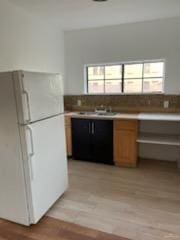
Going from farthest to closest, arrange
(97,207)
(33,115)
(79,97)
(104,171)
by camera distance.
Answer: (79,97), (104,171), (97,207), (33,115)

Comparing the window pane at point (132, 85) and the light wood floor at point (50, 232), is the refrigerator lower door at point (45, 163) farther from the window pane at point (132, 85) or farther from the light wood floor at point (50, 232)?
the window pane at point (132, 85)

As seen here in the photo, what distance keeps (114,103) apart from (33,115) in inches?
90.4

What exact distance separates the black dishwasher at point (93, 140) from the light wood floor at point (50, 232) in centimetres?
163

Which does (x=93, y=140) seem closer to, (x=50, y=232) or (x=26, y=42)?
(x=50, y=232)

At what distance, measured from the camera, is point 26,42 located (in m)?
3.08

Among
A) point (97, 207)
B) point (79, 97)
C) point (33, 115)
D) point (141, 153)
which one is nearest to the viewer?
point (33, 115)

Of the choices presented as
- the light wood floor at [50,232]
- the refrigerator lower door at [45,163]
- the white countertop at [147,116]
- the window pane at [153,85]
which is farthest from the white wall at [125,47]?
the light wood floor at [50,232]

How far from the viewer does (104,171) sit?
3.39m

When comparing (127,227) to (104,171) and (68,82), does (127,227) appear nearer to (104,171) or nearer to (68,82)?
(104,171)

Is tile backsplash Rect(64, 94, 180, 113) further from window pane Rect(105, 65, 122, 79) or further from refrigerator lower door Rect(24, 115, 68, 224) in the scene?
refrigerator lower door Rect(24, 115, 68, 224)

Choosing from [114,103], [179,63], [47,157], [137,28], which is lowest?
[47,157]

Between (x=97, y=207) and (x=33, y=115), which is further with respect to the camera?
(x=97, y=207)

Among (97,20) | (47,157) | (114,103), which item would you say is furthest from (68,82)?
(47,157)

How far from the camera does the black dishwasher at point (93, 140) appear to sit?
11.6ft
